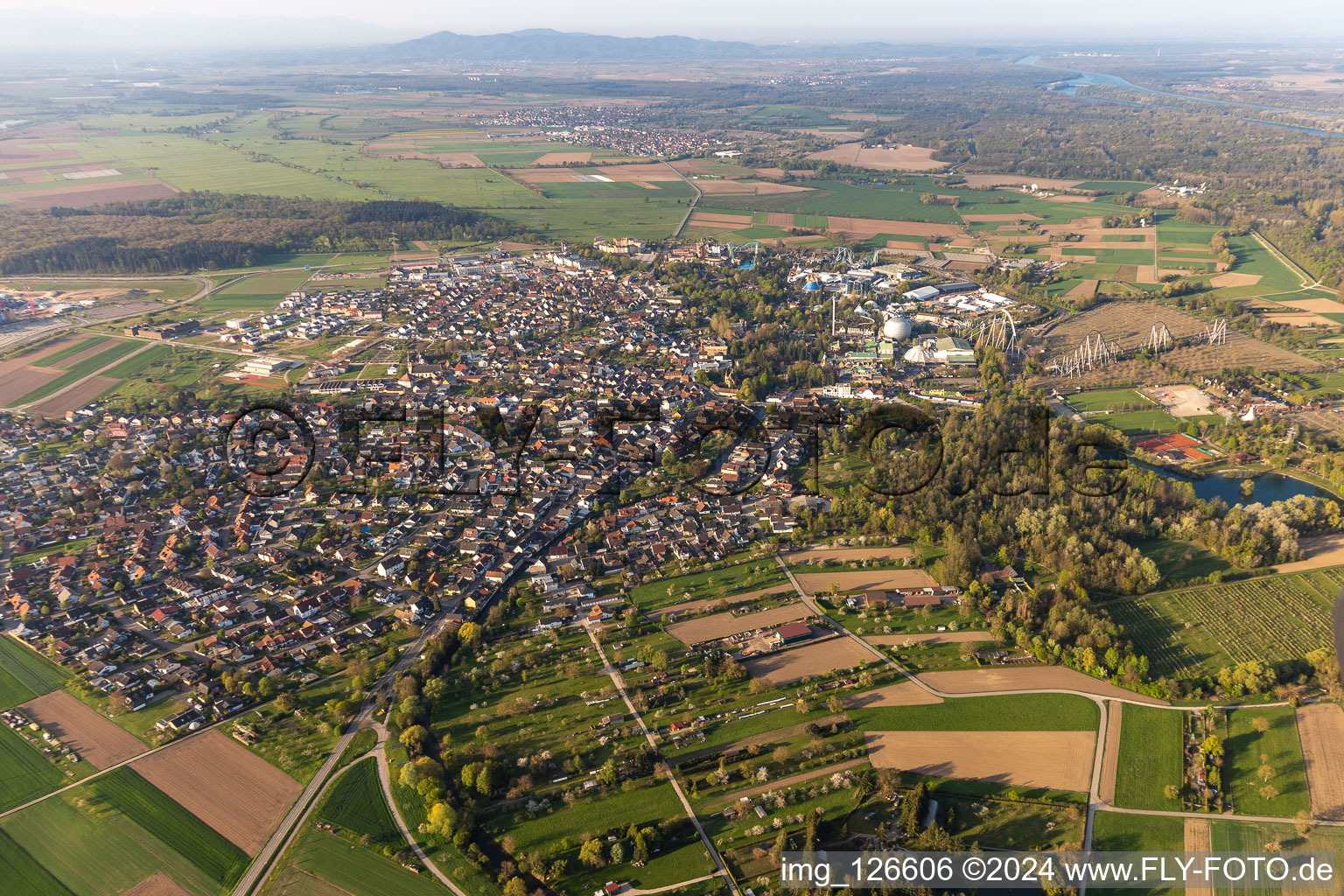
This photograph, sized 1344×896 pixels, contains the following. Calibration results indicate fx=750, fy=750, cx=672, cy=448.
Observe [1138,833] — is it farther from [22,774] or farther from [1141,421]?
[22,774]

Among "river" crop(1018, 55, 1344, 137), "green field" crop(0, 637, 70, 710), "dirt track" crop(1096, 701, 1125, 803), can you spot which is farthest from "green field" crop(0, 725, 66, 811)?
"river" crop(1018, 55, 1344, 137)

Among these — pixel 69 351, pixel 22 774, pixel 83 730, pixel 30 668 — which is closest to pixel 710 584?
pixel 83 730

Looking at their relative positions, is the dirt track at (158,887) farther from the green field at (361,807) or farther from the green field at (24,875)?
the green field at (361,807)

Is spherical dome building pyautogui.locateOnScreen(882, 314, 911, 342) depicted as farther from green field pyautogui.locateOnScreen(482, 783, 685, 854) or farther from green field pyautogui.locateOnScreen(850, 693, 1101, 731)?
green field pyautogui.locateOnScreen(482, 783, 685, 854)

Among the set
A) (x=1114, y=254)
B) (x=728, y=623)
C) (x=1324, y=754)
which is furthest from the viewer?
(x=1114, y=254)

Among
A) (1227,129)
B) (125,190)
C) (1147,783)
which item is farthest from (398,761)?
(1227,129)

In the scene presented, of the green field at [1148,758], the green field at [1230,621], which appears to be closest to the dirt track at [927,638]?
the green field at [1148,758]
